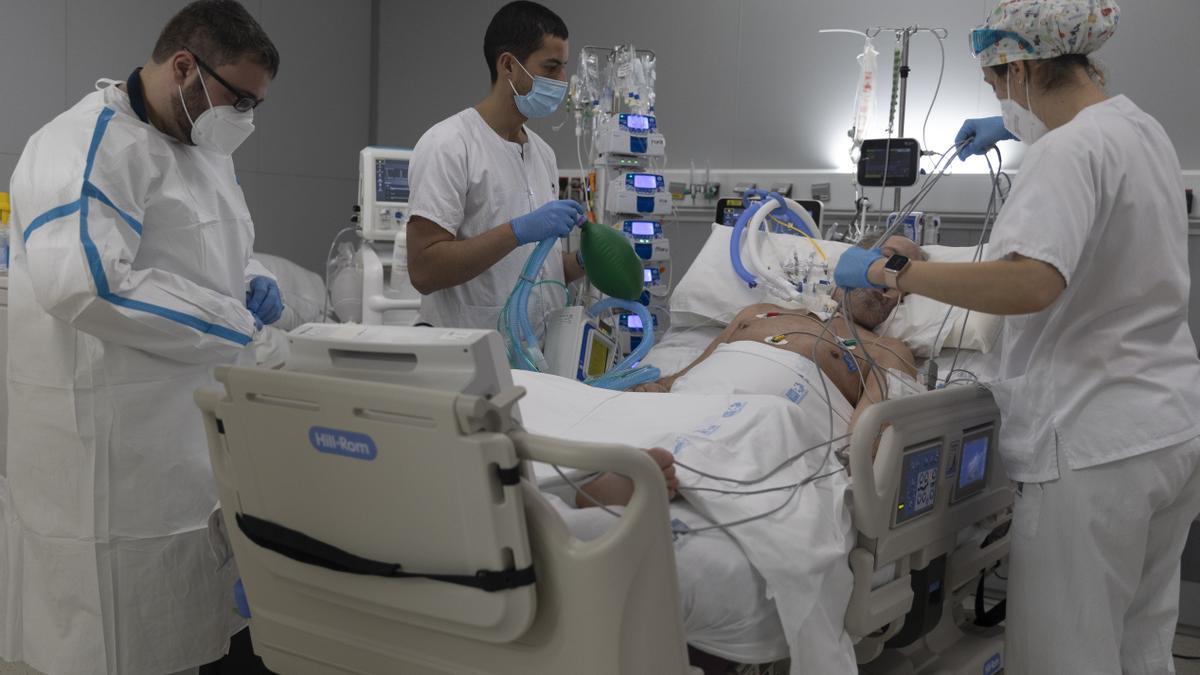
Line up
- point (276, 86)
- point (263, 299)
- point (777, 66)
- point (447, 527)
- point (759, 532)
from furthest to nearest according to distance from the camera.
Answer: point (276, 86) < point (777, 66) < point (263, 299) < point (759, 532) < point (447, 527)

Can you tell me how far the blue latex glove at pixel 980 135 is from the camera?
2164 millimetres

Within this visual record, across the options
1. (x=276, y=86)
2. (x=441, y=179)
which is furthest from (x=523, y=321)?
(x=276, y=86)

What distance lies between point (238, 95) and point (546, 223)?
789mm

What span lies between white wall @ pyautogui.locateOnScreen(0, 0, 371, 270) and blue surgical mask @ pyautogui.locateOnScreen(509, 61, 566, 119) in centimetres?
251

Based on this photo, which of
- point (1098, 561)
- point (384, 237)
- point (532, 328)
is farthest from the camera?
point (384, 237)

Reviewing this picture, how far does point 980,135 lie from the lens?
218 centimetres

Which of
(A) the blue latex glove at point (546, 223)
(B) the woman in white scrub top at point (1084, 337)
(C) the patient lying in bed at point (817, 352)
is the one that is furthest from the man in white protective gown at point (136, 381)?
(B) the woman in white scrub top at point (1084, 337)

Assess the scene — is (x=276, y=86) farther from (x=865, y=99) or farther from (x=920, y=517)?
(x=920, y=517)

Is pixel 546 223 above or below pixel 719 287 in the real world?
above

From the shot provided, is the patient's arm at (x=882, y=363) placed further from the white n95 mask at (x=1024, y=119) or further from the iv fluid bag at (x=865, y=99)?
the iv fluid bag at (x=865, y=99)

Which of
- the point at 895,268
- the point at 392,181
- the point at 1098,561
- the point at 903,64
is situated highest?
the point at 903,64

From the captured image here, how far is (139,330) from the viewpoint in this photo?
1.85m

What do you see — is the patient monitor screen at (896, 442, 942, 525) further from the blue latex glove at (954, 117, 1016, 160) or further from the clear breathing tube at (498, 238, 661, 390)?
the clear breathing tube at (498, 238, 661, 390)

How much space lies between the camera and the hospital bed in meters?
1.31
